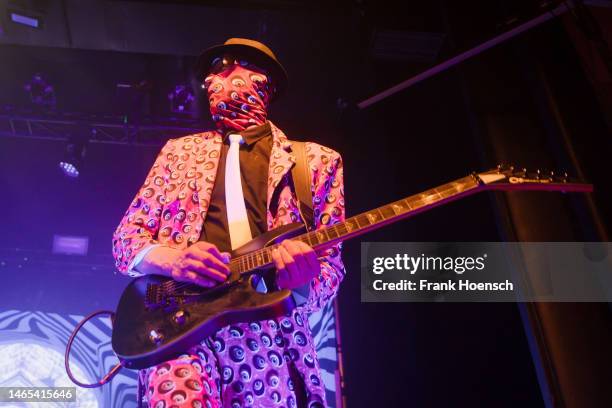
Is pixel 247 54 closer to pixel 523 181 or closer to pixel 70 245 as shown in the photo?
pixel 523 181

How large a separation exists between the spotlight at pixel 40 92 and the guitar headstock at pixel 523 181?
5940mm

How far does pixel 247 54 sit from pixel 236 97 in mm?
336

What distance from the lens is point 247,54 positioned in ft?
8.55

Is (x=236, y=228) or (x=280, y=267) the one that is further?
(x=236, y=228)

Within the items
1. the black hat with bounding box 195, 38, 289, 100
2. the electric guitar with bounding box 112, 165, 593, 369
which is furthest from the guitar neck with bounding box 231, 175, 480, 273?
the black hat with bounding box 195, 38, 289, 100

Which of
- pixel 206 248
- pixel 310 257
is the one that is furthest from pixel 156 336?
pixel 310 257

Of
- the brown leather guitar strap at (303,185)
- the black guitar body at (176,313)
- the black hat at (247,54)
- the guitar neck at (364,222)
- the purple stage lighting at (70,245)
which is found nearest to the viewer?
the black guitar body at (176,313)

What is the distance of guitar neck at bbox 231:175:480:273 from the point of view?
1.77 meters

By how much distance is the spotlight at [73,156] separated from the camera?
235 inches

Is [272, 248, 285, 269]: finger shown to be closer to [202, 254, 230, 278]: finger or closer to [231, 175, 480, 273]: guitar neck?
[231, 175, 480, 273]: guitar neck

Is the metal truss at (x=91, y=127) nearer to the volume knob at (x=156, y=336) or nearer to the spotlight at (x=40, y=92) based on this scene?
the spotlight at (x=40, y=92)

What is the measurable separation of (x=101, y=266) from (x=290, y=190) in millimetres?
4556

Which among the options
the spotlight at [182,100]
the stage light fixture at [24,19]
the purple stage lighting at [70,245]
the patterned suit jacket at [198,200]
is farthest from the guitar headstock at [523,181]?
the stage light fixture at [24,19]

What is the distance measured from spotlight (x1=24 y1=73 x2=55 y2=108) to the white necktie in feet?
16.4
